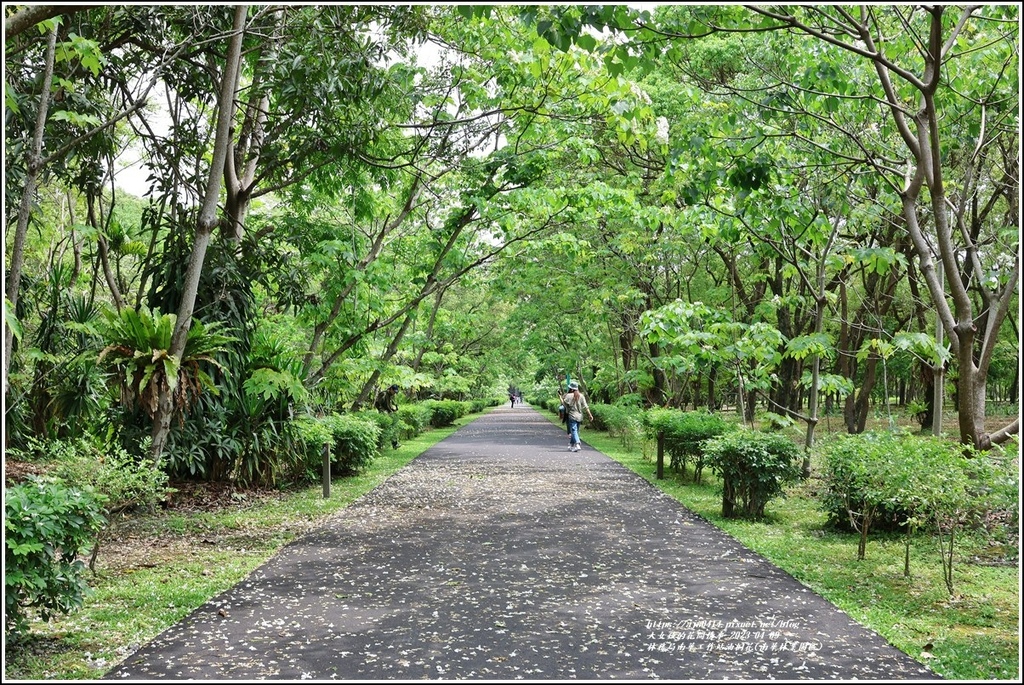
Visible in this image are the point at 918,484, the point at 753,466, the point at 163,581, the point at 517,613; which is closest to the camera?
the point at 517,613

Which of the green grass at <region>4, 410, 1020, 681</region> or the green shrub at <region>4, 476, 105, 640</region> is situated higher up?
the green shrub at <region>4, 476, 105, 640</region>

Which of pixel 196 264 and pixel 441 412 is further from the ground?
pixel 196 264

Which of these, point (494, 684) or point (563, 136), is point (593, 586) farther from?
point (563, 136)

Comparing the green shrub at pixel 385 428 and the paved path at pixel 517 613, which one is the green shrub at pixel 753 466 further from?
the green shrub at pixel 385 428

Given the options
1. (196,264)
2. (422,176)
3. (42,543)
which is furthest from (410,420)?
(42,543)

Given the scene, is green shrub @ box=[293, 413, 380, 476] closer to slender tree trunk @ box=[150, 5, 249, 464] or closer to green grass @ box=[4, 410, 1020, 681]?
green grass @ box=[4, 410, 1020, 681]

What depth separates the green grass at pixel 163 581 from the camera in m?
5.01

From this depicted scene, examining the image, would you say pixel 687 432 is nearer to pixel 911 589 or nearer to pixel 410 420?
pixel 911 589

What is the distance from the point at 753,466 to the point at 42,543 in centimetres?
795

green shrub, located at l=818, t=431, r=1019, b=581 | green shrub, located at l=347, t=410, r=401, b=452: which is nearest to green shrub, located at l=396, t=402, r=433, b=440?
green shrub, located at l=347, t=410, r=401, b=452

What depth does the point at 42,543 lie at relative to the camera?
4645mm

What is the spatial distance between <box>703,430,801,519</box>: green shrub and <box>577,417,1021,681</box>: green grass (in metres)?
0.30

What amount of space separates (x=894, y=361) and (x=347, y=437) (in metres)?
23.7

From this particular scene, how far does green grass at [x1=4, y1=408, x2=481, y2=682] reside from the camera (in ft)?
16.4
